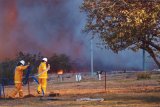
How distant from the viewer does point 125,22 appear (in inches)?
757

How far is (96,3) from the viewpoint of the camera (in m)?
21.2

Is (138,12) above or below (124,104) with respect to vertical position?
above

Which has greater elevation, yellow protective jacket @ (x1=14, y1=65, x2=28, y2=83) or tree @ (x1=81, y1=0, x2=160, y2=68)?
tree @ (x1=81, y1=0, x2=160, y2=68)

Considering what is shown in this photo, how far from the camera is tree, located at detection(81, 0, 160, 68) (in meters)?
18.8

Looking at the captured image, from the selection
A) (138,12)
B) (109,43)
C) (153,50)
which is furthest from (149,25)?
(153,50)

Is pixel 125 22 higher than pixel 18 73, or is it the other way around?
pixel 125 22

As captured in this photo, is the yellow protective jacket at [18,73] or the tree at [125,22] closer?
the tree at [125,22]

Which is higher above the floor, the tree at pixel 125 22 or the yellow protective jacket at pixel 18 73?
the tree at pixel 125 22

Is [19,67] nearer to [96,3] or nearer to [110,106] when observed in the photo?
[96,3]

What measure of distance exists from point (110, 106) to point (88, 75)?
29.4m

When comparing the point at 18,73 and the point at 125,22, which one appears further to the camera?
the point at 18,73

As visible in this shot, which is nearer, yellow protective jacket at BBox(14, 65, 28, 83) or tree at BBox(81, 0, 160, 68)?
tree at BBox(81, 0, 160, 68)

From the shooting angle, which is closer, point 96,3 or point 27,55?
Answer: point 96,3

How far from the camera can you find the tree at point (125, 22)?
18.8m
